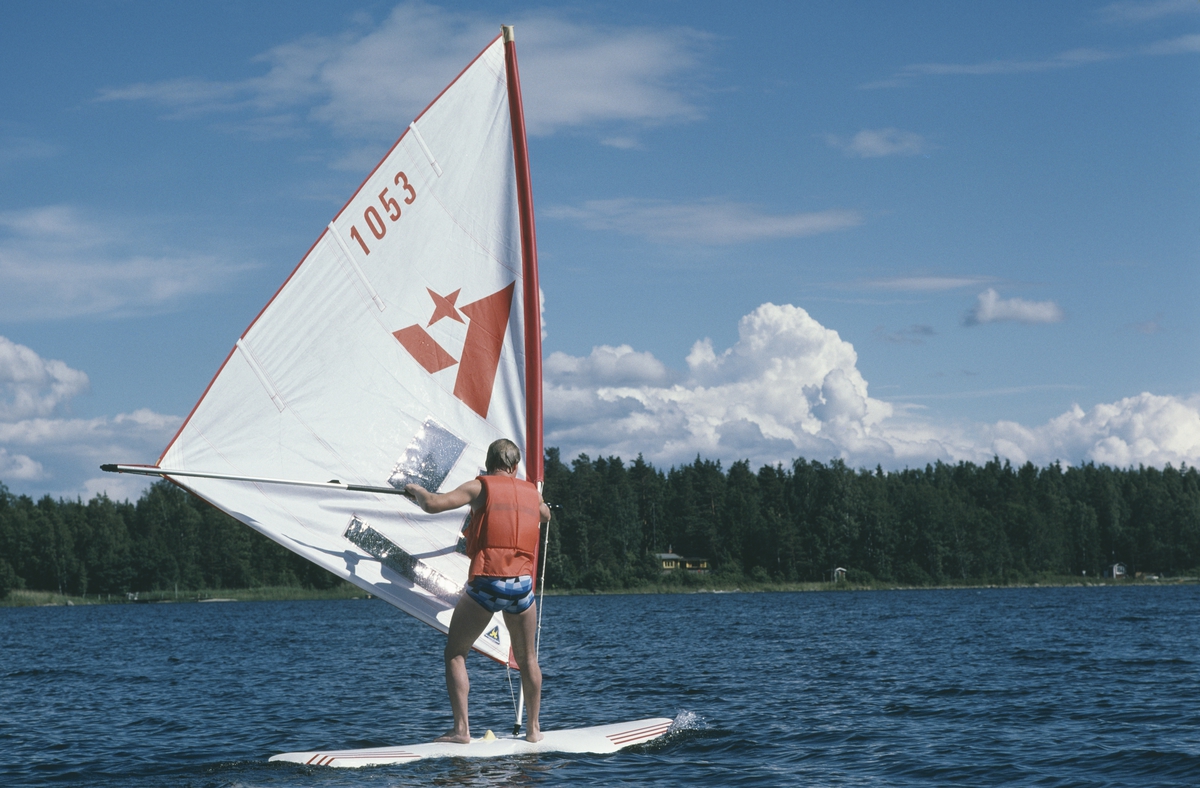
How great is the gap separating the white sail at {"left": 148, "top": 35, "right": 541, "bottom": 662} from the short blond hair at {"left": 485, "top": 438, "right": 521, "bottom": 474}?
0.83 metres

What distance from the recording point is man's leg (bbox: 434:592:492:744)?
31.5ft

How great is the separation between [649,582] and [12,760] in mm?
103581

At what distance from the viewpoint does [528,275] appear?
419 inches

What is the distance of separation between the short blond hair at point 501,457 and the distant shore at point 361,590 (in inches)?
3936

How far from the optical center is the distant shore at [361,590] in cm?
11194

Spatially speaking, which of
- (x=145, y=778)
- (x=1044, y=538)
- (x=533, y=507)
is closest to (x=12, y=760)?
(x=145, y=778)

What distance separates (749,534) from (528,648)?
4582 inches

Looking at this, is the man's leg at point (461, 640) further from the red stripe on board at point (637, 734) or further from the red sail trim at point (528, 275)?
the red stripe on board at point (637, 734)

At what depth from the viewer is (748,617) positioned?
53.7m

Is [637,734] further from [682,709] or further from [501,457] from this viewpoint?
[682,709]

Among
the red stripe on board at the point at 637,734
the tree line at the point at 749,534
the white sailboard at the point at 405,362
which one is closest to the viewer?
the white sailboard at the point at 405,362

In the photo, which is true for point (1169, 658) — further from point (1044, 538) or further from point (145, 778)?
point (1044, 538)

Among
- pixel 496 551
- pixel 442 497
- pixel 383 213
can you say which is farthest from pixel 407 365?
pixel 496 551

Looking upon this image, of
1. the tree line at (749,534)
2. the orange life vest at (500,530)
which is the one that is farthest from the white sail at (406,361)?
the tree line at (749,534)
